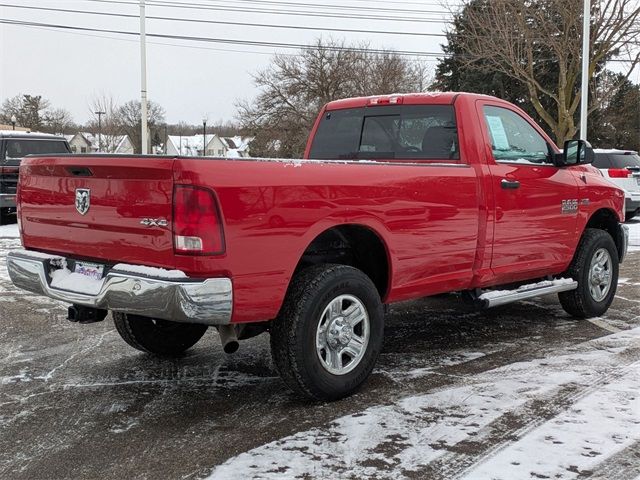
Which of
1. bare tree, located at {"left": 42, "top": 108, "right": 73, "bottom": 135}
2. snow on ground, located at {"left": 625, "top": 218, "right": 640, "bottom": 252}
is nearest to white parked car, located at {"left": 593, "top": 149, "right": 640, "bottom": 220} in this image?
snow on ground, located at {"left": 625, "top": 218, "right": 640, "bottom": 252}

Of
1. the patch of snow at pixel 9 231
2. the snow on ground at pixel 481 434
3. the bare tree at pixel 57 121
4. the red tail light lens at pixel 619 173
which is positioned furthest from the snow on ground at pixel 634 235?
the bare tree at pixel 57 121

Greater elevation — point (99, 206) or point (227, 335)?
point (99, 206)

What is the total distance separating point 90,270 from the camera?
152 inches

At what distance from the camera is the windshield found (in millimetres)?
15102

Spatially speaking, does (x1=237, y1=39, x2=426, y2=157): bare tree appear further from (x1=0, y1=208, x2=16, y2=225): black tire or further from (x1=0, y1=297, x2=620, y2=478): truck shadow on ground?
(x1=0, y1=297, x2=620, y2=478): truck shadow on ground

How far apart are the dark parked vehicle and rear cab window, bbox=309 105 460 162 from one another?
10.9 metres

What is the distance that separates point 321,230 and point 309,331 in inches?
23.0

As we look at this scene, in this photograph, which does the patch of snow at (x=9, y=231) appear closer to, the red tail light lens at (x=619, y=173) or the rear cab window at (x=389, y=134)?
the rear cab window at (x=389, y=134)

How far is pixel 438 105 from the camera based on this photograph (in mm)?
5258

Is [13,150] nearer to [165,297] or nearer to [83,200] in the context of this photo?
[83,200]

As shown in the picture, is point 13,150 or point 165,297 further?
point 13,150

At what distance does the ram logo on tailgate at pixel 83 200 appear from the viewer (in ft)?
12.5

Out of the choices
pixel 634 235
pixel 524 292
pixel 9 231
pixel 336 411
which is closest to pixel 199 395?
pixel 336 411

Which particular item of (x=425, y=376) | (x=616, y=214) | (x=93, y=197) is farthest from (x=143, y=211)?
(x=616, y=214)
